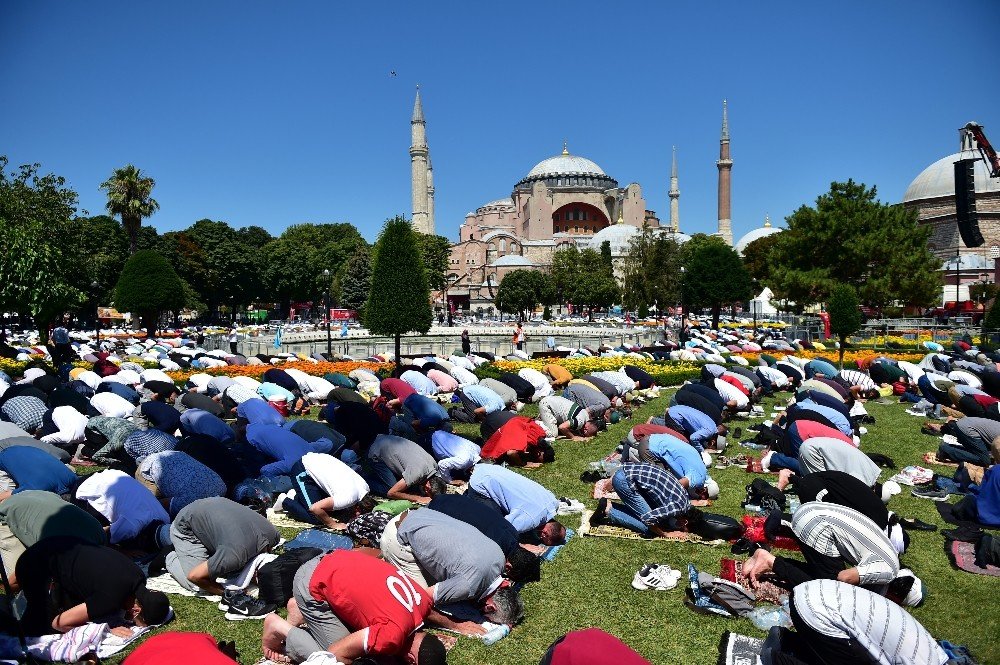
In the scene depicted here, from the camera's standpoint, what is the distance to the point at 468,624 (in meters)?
4.39

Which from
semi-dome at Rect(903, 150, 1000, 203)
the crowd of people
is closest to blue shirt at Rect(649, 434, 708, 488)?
the crowd of people

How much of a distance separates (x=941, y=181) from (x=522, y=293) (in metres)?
31.6

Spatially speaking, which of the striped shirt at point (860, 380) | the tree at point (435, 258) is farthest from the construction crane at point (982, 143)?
the tree at point (435, 258)

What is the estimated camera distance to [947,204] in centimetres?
5016

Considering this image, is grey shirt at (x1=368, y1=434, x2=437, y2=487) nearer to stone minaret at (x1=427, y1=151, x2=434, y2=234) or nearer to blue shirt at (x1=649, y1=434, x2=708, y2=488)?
blue shirt at (x1=649, y1=434, x2=708, y2=488)

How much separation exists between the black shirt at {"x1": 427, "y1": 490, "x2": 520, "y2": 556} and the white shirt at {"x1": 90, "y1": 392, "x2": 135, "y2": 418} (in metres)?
6.07

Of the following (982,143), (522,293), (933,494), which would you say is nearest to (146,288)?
(522,293)

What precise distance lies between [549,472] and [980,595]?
426 cm

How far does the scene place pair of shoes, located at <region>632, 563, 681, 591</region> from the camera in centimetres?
498

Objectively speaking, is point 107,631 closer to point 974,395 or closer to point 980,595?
point 980,595

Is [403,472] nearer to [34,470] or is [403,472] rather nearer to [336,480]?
[336,480]

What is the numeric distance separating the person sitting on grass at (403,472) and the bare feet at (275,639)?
110 inches

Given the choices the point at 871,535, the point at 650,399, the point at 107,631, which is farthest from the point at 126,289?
the point at 871,535

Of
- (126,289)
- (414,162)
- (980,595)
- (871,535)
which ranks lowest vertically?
(980,595)
